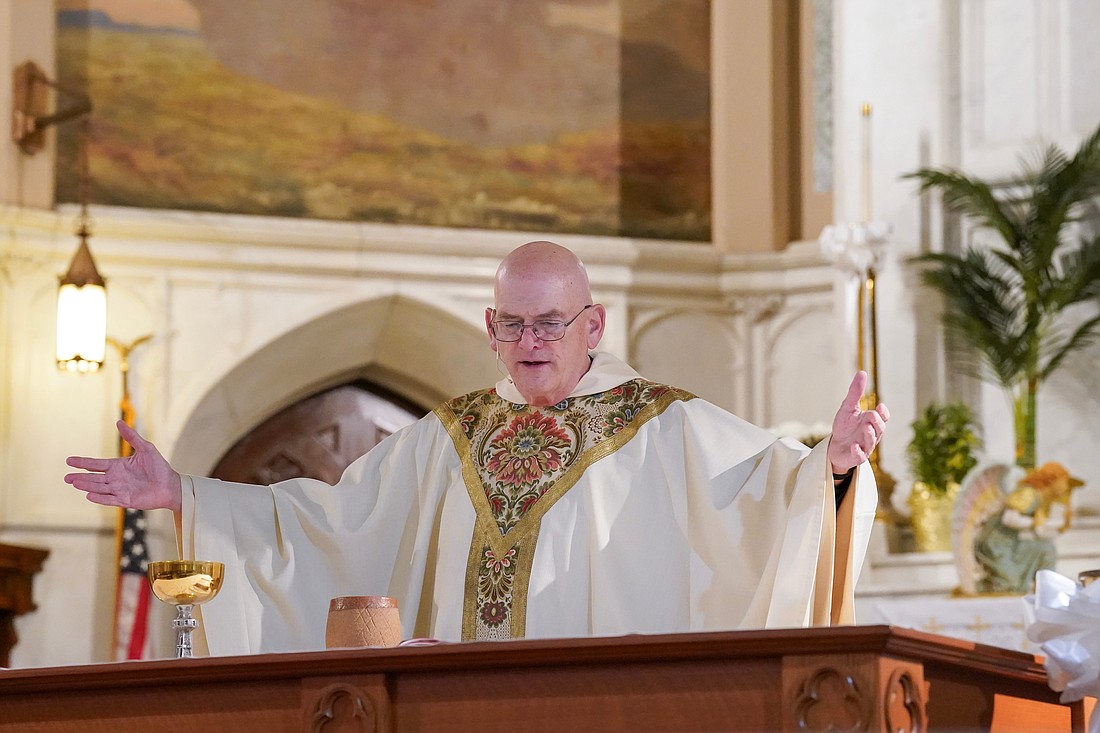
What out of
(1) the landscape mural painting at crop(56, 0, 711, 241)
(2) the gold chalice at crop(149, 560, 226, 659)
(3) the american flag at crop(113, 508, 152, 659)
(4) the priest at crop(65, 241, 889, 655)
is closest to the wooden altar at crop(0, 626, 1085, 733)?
(2) the gold chalice at crop(149, 560, 226, 659)

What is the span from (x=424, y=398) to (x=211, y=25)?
2.64m

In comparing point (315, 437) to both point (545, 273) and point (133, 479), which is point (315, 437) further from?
point (133, 479)

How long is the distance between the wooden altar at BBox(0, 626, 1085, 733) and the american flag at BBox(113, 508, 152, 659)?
5.61 m

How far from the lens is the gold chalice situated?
3930 millimetres

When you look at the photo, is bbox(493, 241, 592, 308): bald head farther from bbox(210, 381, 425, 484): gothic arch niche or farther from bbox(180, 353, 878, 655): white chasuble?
bbox(210, 381, 425, 484): gothic arch niche

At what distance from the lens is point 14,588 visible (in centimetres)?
922

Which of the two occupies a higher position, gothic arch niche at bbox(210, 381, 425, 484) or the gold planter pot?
gothic arch niche at bbox(210, 381, 425, 484)

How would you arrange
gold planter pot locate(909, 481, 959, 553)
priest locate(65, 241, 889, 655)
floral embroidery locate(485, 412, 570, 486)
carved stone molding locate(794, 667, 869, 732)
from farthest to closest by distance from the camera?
gold planter pot locate(909, 481, 959, 553)
floral embroidery locate(485, 412, 570, 486)
priest locate(65, 241, 889, 655)
carved stone molding locate(794, 667, 869, 732)

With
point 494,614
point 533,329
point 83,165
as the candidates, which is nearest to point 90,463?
point 494,614

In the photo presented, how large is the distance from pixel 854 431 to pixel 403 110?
7.05 m

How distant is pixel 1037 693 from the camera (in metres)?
3.71

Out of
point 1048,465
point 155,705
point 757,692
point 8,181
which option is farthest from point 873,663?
point 8,181

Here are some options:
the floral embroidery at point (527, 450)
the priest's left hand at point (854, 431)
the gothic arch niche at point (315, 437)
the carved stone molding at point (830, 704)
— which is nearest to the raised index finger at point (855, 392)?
the priest's left hand at point (854, 431)

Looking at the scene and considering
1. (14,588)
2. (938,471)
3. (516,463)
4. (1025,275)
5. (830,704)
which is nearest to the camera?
(830,704)
